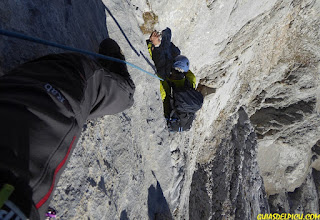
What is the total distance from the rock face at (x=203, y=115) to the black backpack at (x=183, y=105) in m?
0.34

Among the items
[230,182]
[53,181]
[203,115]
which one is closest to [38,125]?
[53,181]

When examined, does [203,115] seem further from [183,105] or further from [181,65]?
[181,65]

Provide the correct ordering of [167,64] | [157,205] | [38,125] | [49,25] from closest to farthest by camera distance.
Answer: [38,125]
[49,25]
[157,205]
[167,64]

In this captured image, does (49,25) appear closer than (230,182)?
Yes

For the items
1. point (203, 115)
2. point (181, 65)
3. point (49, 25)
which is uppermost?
point (203, 115)

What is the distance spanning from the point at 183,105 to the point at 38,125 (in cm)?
281

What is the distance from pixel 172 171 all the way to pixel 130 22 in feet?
8.22

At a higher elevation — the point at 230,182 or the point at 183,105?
the point at 183,105

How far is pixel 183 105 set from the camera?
12.1 ft

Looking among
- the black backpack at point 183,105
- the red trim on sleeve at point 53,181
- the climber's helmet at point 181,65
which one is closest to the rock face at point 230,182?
the black backpack at point 183,105

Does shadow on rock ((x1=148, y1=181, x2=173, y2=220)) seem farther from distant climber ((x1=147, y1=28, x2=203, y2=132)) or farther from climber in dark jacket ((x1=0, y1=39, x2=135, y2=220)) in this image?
climber in dark jacket ((x1=0, y1=39, x2=135, y2=220))

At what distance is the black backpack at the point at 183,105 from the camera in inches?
144

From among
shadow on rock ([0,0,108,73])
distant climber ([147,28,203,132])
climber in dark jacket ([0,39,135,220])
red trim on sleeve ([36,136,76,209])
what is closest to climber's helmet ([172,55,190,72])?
distant climber ([147,28,203,132])

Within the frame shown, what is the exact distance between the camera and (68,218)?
183 cm
